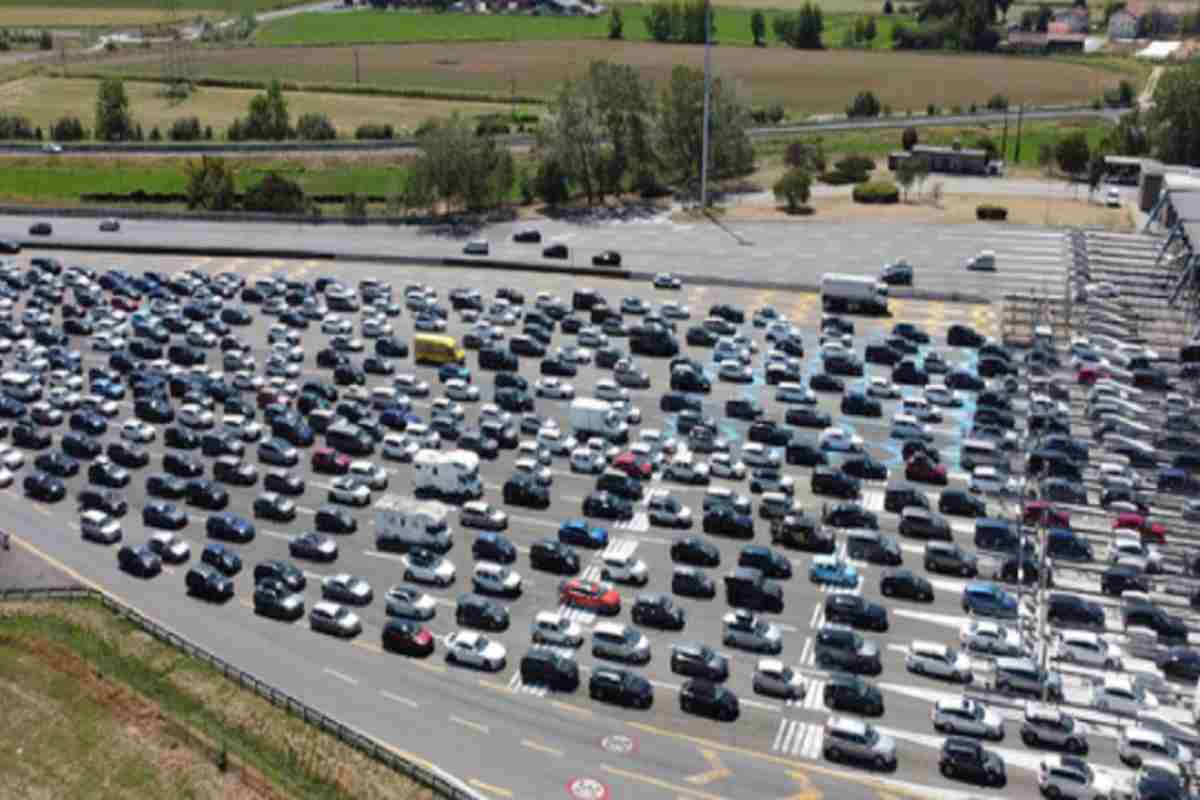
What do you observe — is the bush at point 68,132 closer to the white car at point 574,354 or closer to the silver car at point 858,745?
the white car at point 574,354

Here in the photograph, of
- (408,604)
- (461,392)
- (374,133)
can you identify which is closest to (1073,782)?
(408,604)

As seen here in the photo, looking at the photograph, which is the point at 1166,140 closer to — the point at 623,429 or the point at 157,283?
the point at 623,429

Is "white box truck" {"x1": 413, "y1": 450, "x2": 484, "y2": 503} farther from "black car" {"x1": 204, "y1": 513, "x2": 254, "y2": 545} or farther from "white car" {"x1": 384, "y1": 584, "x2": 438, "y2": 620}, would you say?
"white car" {"x1": 384, "y1": 584, "x2": 438, "y2": 620}

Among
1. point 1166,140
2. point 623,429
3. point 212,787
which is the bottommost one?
point 212,787

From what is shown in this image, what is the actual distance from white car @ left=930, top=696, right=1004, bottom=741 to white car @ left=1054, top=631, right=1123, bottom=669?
20.1ft

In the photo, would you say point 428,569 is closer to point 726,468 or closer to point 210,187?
point 726,468

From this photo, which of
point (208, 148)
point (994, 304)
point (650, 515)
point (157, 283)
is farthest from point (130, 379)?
point (208, 148)

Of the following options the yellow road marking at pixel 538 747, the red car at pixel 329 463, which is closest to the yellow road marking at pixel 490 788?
the yellow road marking at pixel 538 747

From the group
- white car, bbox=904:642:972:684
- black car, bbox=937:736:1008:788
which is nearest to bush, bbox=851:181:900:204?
white car, bbox=904:642:972:684

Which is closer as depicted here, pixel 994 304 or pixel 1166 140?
pixel 994 304

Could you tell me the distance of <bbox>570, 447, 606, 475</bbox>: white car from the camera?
71.8 metres

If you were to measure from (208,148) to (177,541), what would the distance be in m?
112

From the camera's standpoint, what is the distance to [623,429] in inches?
2995

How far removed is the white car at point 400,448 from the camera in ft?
243
